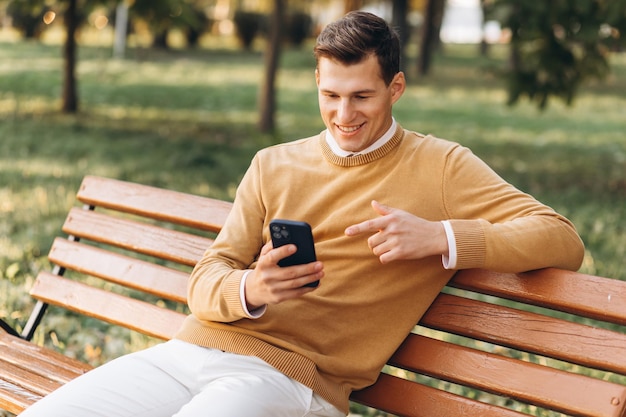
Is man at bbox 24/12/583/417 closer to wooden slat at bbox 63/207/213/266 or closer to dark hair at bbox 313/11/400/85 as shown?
dark hair at bbox 313/11/400/85

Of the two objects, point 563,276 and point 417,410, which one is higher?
point 563,276

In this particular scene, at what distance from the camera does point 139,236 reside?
4070 mm

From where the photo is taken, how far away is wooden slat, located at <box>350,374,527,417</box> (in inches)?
114

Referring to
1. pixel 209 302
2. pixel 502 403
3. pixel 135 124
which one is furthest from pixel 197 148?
pixel 209 302

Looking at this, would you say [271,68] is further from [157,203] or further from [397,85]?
[397,85]

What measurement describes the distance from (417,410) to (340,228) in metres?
0.66

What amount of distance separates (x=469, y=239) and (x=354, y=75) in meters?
0.63

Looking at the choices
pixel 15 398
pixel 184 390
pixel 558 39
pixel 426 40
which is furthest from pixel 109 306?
pixel 426 40

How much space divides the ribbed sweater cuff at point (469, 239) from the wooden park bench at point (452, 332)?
0.23 metres

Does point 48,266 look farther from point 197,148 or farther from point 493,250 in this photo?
point 197,148

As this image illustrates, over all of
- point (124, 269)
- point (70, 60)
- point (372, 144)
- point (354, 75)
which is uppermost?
point (354, 75)

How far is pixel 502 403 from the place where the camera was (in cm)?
444

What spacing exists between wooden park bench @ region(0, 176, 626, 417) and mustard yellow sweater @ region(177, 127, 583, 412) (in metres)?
0.12

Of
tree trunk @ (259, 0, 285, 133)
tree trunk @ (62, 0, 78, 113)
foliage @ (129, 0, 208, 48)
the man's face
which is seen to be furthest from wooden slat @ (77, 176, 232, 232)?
tree trunk @ (62, 0, 78, 113)
